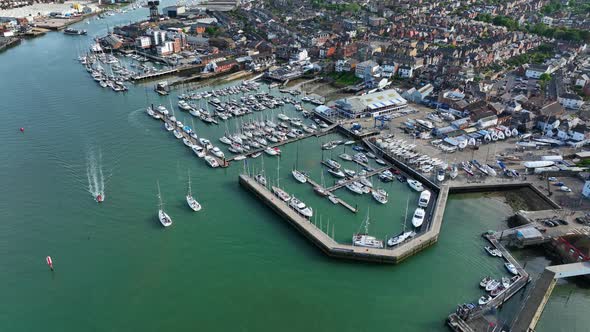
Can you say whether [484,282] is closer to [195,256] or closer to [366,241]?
[366,241]

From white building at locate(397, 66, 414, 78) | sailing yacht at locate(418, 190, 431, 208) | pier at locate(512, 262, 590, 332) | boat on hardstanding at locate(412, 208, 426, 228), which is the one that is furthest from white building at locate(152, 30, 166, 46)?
pier at locate(512, 262, 590, 332)

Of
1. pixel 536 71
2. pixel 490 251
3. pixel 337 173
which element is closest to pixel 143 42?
pixel 337 173

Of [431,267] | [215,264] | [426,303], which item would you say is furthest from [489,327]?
[215,264]

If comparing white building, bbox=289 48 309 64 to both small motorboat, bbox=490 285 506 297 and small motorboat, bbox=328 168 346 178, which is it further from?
small motorboat, bbox=490 285 506 297

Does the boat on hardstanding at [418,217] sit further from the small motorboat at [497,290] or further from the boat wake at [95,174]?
the boat wake at [95,174]

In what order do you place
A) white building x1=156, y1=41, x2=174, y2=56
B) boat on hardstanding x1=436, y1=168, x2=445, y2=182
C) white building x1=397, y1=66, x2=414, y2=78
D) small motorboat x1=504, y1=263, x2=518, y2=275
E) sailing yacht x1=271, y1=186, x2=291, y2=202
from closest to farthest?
1. small motorboat x1=504, y1=263, x2=518, y2=275
2. sailing yacht x1=271, y1=186, x2=291, y2=202
3. boat on hardstanding x1=436, y1=168, x2=445, y2=182
4. white building x1=397, y1=66, x2=414, y2=78
5. white building x1=156, y1=41, x2=174, y2=56

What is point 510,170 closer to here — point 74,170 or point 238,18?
point 74,170

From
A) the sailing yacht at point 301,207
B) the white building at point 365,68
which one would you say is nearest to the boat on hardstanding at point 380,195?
the sailing yacht at point 301,207
